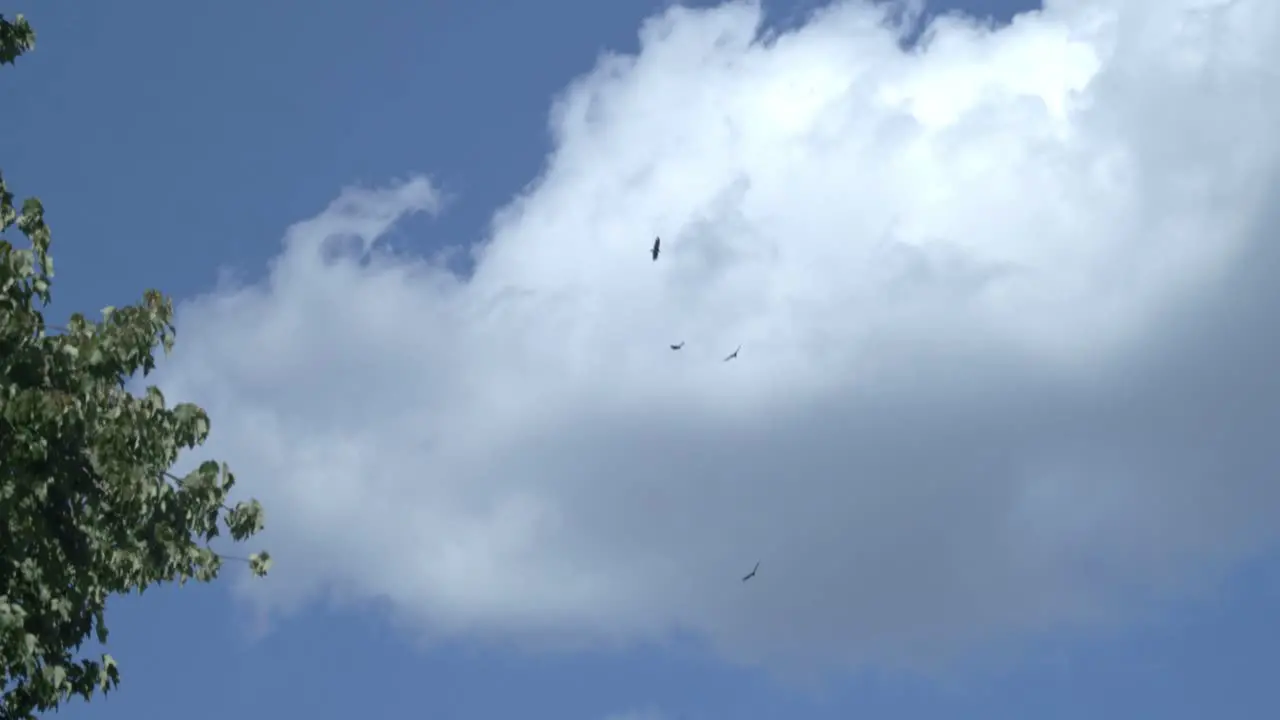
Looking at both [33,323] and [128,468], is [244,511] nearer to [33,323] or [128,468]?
[128,468]

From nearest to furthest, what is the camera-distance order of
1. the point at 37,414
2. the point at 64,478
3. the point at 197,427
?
the point at 37,414
the point at 64,478
the point at 197,427

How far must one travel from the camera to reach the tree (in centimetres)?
1948

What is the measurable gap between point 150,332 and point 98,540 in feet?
8.44

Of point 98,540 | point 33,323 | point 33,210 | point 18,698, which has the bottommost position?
point 18,698

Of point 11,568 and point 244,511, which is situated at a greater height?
point 244,511

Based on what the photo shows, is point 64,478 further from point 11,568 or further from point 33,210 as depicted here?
point 33,210

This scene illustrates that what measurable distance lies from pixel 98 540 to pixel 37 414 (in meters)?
2.58

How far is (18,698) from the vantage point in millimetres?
21281

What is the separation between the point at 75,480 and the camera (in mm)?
20594

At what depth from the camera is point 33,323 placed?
19.9m

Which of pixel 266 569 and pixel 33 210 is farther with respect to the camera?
pixel 266 569

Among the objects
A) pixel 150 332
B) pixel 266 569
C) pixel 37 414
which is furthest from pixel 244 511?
pixel 37 414

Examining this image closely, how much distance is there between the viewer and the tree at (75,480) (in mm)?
19484

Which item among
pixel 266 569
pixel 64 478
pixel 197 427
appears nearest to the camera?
pixel 64 478
